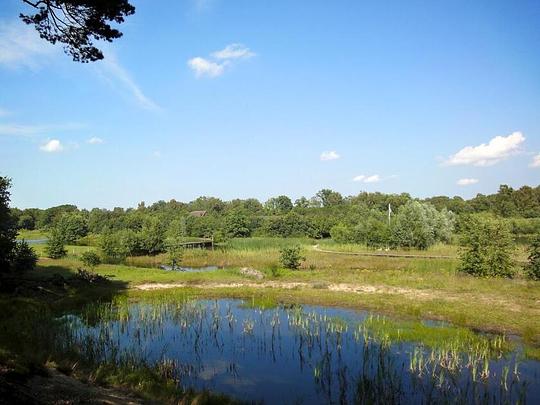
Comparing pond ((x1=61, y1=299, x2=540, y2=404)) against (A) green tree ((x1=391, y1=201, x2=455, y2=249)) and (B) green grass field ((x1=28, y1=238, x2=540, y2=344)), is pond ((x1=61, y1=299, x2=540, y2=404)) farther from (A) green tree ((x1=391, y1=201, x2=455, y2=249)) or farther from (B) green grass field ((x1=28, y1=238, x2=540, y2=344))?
(A) green tree ((x1=391, y1=201, x2=455, y2=249))

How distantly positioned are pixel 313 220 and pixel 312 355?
8790 cm

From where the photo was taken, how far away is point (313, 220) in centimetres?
10388

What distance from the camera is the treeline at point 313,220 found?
65188 millimetres

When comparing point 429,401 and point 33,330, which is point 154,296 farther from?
point 429,401

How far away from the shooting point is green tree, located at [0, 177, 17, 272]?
2641 centimetres

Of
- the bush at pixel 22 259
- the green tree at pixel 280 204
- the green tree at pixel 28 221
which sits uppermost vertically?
the green tree at pixel 280 204

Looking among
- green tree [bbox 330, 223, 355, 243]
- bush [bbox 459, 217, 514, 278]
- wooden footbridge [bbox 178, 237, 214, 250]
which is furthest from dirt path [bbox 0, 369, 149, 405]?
green tree [bbox 330, 223, 355, 243]

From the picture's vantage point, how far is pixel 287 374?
48.0ft

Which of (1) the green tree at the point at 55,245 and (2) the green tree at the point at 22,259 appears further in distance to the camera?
(1) the green tree at the point at 55,245

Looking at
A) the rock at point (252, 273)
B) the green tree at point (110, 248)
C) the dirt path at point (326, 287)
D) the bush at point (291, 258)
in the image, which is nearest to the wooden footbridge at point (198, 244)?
the green tree at point (110, 248)

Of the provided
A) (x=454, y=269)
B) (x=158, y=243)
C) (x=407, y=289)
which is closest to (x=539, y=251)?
(x=454, y=269)

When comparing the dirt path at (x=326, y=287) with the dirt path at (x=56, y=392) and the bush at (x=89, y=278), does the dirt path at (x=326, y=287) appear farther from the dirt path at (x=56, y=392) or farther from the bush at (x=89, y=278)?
the dirt path at (x=56, y=392)

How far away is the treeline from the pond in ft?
54.9

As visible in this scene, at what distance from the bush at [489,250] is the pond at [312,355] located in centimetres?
1515
